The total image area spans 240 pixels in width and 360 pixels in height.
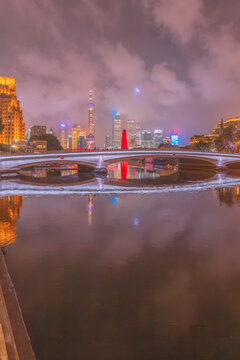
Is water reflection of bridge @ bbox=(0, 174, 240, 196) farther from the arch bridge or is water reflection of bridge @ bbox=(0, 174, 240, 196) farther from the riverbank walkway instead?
the riverbank walkway

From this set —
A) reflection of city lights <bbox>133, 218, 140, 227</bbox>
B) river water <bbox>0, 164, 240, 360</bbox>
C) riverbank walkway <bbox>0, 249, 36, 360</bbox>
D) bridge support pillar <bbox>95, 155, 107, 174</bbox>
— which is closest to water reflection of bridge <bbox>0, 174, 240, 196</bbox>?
river water <bbox>0, 164, 240, 360</bbox>

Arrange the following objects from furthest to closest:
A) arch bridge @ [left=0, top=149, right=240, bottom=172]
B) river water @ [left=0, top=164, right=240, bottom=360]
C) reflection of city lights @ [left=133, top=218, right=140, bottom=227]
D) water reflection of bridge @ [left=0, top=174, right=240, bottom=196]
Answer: arch bridge @ [left=0, top=149, right=240, bottom=172], water reflection of bridge @ [left=0, top=174, right=240, bottom=196], reflection of city lights @ [left=133, top=218, right=140, bottom=227], river water @ [left=0, top=164, right=240, bottom=360]

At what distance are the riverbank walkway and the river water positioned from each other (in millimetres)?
446

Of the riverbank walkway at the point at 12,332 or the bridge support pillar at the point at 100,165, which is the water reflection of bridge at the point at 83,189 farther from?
the riverbank walkway at the point at 12,332

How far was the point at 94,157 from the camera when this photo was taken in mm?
59156

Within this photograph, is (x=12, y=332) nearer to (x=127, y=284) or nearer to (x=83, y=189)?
(x=127, y=284)

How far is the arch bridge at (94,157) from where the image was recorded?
50853 millimetres

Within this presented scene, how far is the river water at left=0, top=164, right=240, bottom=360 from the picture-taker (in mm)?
7023

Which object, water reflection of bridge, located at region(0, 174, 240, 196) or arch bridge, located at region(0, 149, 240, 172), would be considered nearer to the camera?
water reflection of bridge, located at region(0, 174, 240, 196)

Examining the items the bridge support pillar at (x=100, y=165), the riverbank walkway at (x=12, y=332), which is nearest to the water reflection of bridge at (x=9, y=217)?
the riverbank walkway at (x=12, y=332)

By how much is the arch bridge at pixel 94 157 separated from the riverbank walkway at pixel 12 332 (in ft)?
148

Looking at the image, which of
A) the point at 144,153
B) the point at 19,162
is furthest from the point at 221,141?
the point at 19,162

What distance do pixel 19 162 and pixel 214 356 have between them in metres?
50.0

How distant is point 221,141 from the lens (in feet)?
335
